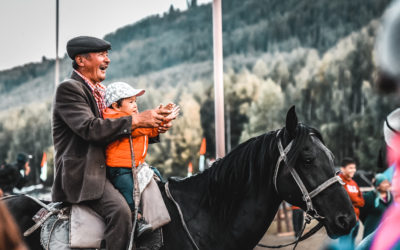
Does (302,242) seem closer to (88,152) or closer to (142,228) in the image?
(142,228)

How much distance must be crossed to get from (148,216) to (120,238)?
0.20 m

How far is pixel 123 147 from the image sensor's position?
8.35ft

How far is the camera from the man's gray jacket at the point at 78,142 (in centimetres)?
242

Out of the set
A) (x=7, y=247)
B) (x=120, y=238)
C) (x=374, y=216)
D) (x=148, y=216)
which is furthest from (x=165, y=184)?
(x=374, y=216)

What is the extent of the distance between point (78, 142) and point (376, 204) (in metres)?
5.11

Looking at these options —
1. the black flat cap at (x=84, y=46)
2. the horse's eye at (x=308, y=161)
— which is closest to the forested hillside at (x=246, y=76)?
the black flat cap at (x=84, y=46)

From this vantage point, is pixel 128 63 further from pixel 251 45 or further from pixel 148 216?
pixel 148 216

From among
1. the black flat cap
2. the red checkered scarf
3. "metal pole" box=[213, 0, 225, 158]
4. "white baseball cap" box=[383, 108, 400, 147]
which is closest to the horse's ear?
the red checkered scarf

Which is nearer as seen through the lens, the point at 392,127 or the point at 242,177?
the point at 392,127

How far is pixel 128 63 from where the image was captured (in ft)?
37.2

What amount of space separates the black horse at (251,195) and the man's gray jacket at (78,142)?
0.39m

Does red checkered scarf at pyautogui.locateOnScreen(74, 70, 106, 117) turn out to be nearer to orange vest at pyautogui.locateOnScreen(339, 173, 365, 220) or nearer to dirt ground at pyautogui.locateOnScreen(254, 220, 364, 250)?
orange vest at pyautogui.locateOnScreen(339, 173, 365, 220)

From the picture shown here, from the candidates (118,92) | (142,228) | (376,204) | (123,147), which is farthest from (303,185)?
(376,204)

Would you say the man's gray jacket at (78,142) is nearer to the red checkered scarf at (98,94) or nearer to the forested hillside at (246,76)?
the red checkered scarf at (98,94)
